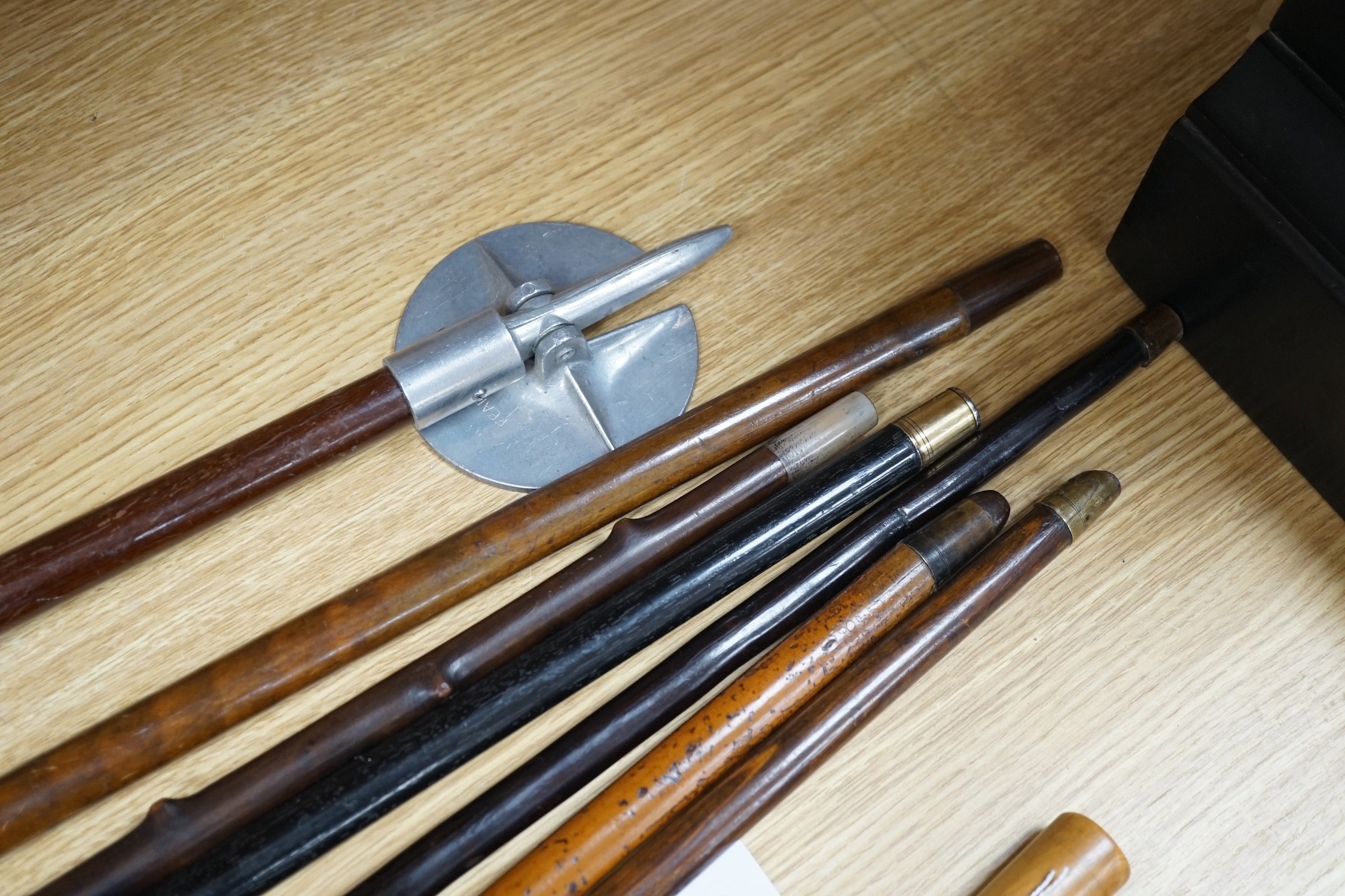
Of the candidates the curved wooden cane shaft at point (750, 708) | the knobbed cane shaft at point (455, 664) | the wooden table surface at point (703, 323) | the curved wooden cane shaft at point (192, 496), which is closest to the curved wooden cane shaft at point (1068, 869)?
the wooden table surface at point (703, 323)

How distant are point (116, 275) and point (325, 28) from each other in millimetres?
259

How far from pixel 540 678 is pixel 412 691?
0.07 meters

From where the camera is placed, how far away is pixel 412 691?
0.66 metres

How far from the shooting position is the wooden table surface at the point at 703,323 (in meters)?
0.70

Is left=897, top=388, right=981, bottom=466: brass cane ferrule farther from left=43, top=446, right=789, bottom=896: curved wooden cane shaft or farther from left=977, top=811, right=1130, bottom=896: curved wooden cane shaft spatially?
left=977, top=811, right=1130, bottom=896: curved wooden cane shaft

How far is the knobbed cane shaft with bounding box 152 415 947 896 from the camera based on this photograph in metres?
0.61

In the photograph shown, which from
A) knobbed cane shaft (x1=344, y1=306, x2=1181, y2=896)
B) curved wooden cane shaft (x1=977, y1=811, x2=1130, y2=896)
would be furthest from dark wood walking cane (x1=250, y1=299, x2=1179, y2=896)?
curved wooden cane shaft (x1=977, y1=811, x2=1130, y2=896)

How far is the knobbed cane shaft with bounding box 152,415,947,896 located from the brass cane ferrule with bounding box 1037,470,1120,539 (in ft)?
0.30

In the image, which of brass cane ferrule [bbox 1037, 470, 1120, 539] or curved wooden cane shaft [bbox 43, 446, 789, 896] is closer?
curved wooden cane shaft [bbox 43, 446, 789, 896]

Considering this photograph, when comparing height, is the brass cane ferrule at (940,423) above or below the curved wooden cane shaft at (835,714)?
above

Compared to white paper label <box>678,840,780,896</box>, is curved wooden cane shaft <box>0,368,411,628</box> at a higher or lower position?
higher

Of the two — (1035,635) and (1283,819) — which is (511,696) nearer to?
(1035,635)

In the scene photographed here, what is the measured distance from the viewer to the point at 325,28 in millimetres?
913

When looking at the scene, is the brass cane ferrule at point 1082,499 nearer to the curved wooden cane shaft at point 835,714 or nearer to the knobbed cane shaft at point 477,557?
the curved wooden cane shaft at point 835,714
